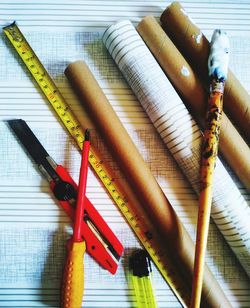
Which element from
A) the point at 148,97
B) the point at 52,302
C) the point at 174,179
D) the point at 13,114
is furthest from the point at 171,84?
the point at 52,302

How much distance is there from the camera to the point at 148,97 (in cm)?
66

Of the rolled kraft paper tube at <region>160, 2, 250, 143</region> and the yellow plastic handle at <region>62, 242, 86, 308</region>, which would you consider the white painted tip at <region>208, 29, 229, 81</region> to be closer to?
the rolled kraft paper tube at <region>160, 2, 250, 143</region>

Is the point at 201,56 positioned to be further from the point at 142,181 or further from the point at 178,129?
the point at 142,181

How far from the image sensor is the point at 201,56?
0.68 m

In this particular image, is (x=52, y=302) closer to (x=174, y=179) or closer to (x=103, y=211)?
(x=103, y=211)

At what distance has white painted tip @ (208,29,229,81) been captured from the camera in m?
0.64

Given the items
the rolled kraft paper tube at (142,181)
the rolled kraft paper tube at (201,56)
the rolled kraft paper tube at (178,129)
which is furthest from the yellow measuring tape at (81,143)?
the rolled kraft paper tube at (201,56)

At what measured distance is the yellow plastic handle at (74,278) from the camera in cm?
62

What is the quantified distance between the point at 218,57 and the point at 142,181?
277 mm

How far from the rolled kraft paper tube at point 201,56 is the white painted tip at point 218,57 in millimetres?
19

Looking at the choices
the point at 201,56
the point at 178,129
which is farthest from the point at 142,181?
the point at 201,56

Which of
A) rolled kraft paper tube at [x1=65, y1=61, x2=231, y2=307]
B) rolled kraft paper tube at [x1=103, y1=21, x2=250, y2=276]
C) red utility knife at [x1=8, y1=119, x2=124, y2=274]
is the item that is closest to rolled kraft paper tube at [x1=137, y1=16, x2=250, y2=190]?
rolled kraft paper tube at [x1=103, y1=21, x2=250, y2=276]

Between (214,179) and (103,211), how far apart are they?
23 cm

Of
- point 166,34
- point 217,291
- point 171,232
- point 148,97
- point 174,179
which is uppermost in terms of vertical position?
point 166,34
